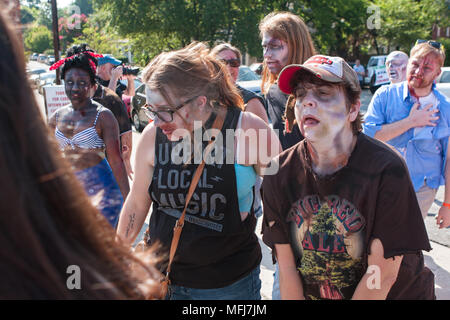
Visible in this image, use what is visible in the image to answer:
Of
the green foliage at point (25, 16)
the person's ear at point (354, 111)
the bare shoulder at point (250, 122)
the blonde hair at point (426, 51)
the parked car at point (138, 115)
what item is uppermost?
the green foliage at point (25, 16)

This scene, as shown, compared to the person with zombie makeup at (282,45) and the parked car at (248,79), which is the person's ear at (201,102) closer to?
the person with zombie makeup at (282,45)

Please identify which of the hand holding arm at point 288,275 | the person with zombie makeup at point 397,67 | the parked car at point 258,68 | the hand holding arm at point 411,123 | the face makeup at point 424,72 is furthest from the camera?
the parked car at point 258,68

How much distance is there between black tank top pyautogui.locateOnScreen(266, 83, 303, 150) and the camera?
2980mm

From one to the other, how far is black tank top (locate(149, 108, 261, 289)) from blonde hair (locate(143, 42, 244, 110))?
0.57ft

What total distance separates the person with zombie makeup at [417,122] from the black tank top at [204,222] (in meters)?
1.80

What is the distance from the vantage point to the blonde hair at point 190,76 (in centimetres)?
217

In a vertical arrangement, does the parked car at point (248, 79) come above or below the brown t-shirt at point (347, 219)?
below

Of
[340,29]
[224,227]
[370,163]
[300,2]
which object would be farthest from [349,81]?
[340,29]

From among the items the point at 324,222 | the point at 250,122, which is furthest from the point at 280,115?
the point at 324,222

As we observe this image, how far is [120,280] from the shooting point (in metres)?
0.92

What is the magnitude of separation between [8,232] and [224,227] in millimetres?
1457

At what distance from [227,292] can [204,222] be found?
37cm

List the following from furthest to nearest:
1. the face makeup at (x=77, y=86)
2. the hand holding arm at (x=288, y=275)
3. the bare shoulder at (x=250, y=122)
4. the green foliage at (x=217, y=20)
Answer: the green foliage at (x=217, y=20) → the face makeup at (x=77, y=86) → the bare shoulder at (x=250, y=122) → the hand holding arm at (x=288, y=275)

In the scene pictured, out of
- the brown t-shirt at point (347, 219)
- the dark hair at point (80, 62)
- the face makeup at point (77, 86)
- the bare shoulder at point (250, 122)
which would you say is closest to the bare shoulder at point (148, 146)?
the bare shoulder at point (250, 122)
